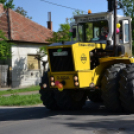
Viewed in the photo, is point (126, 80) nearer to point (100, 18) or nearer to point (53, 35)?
point (100, 18)

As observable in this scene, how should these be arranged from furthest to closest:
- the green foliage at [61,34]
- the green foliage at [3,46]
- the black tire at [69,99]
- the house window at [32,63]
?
the green foliage at [61,34]
the house window at [32,63]
the green foliage at [3,46]
the black tire at [69,99]

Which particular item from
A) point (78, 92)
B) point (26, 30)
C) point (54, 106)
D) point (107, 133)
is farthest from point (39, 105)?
point (26, 30)

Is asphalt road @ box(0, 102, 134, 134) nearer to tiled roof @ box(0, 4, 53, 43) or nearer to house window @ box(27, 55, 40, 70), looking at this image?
tiled roof @ box(0, 4, 53, 43)

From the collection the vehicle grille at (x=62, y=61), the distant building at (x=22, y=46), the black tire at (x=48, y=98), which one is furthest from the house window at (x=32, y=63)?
the vehicle grille at (x=62, y=61)

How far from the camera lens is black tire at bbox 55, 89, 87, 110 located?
11240mm

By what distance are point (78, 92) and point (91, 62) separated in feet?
4.13

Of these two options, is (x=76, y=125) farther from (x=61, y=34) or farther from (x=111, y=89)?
(x=61, y=34)

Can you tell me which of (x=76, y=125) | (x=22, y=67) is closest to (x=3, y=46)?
(x=22, y=67)

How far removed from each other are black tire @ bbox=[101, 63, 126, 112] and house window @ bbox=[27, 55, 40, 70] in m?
21.1

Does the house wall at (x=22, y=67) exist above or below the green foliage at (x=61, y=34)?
below

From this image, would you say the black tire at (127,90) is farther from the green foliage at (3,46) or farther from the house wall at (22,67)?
the house wall at (22,67)

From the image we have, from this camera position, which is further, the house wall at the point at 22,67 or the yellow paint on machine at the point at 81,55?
the house wall at the point at 22,67

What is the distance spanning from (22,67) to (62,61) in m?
20.0

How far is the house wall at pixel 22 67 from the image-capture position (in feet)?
95.2
